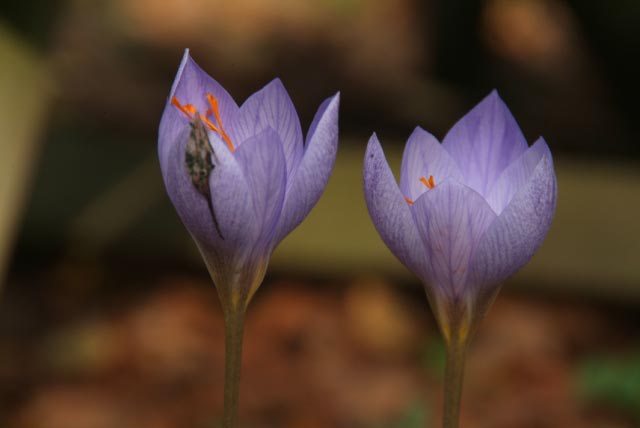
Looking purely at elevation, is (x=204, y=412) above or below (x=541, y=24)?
below

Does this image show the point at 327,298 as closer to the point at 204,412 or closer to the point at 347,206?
the point at 347,206

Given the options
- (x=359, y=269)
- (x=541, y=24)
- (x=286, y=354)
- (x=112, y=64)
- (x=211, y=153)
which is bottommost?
(x=211, y=153)

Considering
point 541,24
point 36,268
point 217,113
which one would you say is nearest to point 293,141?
point 217,113

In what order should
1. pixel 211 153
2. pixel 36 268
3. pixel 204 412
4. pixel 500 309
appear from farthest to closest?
pixel 36 268
pixel 500 309
pixel 204 412
pixel 211 153

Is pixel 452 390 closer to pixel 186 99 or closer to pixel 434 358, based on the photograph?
pixel 186 99

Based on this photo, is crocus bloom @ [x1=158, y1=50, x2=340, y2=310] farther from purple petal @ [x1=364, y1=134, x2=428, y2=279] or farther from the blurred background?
the blurred background
